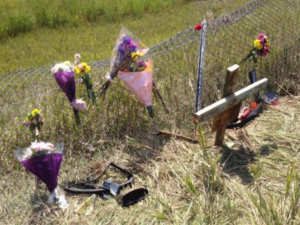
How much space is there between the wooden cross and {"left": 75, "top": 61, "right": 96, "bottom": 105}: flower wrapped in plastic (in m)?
0.99

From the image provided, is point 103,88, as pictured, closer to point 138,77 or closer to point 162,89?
point 138,77

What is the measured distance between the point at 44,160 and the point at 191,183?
1.13 m

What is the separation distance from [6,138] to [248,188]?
2.21 m

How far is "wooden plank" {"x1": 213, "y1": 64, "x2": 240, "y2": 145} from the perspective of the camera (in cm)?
336

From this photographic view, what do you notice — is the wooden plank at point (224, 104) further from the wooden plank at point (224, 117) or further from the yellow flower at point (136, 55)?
the yellow flower at point (136, 55)

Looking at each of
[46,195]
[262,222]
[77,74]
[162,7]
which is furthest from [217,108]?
[162,7]

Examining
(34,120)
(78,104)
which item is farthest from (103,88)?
(34,120)

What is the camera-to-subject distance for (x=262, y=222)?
9.07 feet

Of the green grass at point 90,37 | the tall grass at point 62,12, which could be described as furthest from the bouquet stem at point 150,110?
the tall grass at point 62,12

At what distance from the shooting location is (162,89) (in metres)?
4.24

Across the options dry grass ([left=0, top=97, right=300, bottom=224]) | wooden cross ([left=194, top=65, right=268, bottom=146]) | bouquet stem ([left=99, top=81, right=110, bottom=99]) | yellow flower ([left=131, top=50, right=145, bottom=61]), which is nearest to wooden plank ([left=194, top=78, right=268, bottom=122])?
wooden cross ([left=194, top=65, right=268, bottom=146])

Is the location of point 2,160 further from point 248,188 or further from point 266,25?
point 266,25

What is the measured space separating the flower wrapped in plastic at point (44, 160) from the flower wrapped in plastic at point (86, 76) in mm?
592

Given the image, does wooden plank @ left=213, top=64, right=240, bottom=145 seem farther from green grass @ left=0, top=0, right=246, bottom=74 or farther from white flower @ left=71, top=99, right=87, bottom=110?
green grass @ left=0, top=0, right=246, bottom=74
